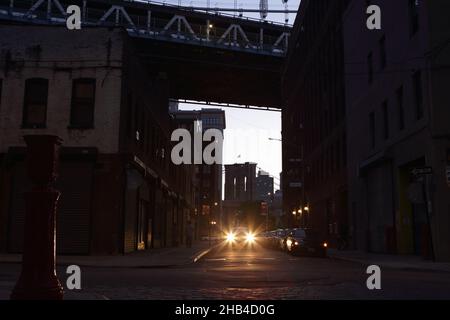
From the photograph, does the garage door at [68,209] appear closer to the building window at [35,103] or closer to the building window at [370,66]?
the building window at [35,103]

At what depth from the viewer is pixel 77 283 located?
36.9ft

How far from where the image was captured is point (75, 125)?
24109mm

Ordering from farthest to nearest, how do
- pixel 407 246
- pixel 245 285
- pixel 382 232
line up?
pixel 382 232 → pixel 407 246 → pixel 245 285

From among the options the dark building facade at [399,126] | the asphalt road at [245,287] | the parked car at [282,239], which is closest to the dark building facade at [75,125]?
the asphalt road at [245,287]

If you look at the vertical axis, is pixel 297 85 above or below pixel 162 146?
above

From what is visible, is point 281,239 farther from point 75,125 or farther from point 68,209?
point 75,125

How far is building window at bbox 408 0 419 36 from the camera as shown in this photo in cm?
2444

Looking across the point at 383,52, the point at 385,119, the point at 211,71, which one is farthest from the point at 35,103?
the point at 211,71

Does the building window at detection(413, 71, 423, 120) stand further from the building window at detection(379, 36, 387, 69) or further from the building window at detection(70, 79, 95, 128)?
the building window at detection(70, 79, 95, 128)

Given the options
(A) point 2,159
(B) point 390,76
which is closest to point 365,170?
(B) point 390,76

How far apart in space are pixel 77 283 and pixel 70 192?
13.0 m

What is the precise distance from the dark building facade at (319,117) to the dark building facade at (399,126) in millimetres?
3268

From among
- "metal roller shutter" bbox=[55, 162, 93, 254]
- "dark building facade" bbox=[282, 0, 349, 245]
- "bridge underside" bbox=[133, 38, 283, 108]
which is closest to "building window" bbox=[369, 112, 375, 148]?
"dark building facade" bbox=[282, 0, 349, 245]

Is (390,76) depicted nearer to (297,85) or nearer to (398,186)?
(398,186)
